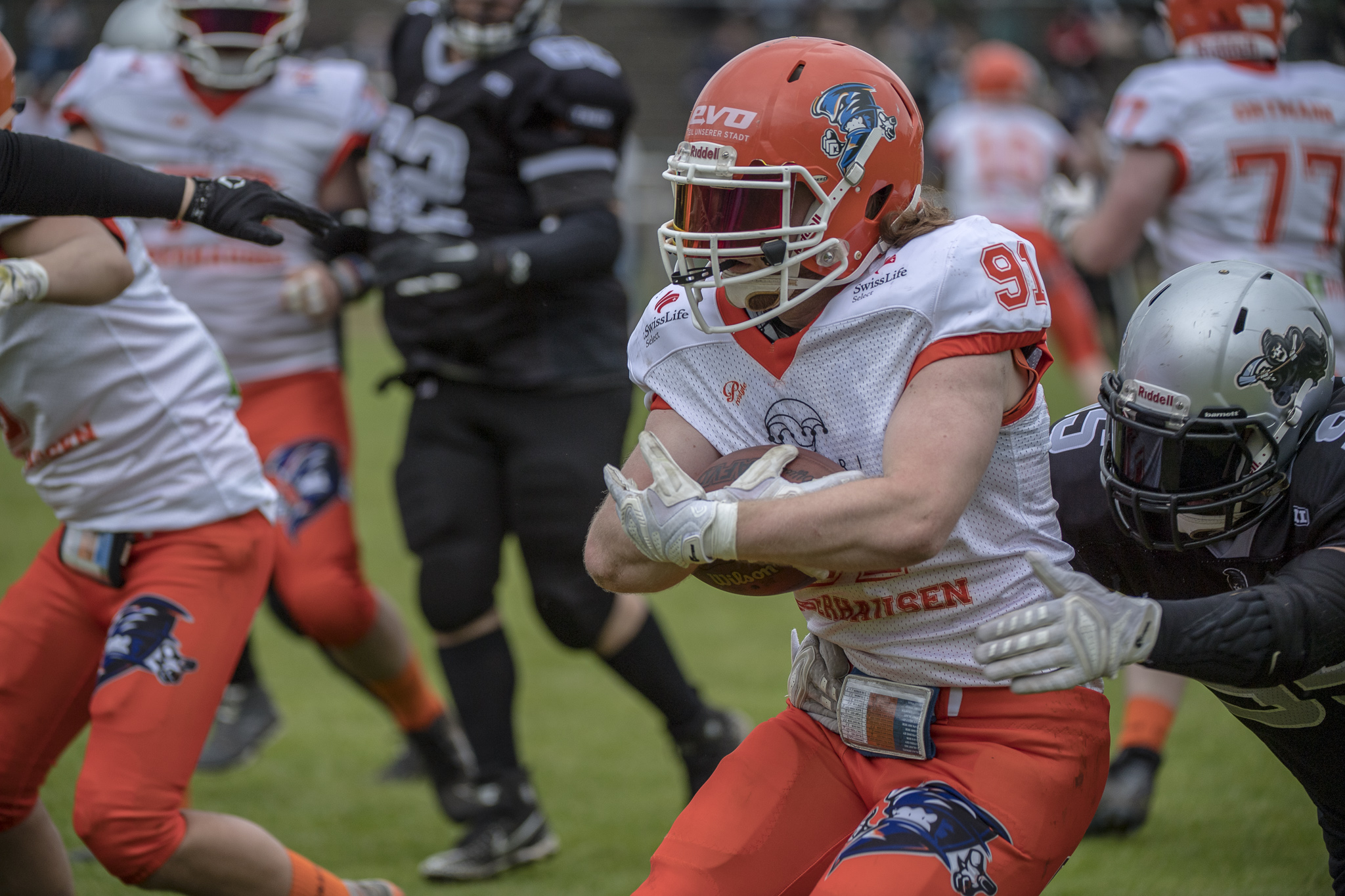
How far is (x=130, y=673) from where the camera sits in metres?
2.88

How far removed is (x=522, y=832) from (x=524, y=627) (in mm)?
2734

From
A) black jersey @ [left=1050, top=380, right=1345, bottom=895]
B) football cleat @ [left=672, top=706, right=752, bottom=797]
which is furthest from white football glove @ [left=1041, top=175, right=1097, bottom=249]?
black jersey @ [left=1050, top=380, right=1345, bottom=895]

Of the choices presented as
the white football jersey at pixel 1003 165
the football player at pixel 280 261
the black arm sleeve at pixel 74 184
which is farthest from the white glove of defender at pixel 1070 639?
the white football jersey at pixel 1003 165

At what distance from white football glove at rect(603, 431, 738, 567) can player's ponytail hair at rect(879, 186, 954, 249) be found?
545 millimetres

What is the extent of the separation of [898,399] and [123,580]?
1750mm

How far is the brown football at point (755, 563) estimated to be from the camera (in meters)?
2.25

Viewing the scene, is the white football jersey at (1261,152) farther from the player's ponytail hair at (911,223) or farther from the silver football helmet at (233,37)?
the silver football helmet at (233,37)

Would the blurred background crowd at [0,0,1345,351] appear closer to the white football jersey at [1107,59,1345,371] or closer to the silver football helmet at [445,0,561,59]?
the white football jersey at [1107,59,1345,371]

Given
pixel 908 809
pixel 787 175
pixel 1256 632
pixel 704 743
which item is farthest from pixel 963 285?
pixel 704 743

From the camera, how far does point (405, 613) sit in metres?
6.67

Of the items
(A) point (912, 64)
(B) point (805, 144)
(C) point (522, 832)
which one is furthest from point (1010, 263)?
(A) point (912, 64)

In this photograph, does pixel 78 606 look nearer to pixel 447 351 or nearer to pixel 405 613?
pixel 447 351

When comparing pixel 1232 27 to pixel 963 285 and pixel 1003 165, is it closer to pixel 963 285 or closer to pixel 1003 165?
pixel 963 285

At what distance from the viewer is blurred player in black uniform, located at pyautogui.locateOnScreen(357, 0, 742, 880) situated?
12.9 feet
